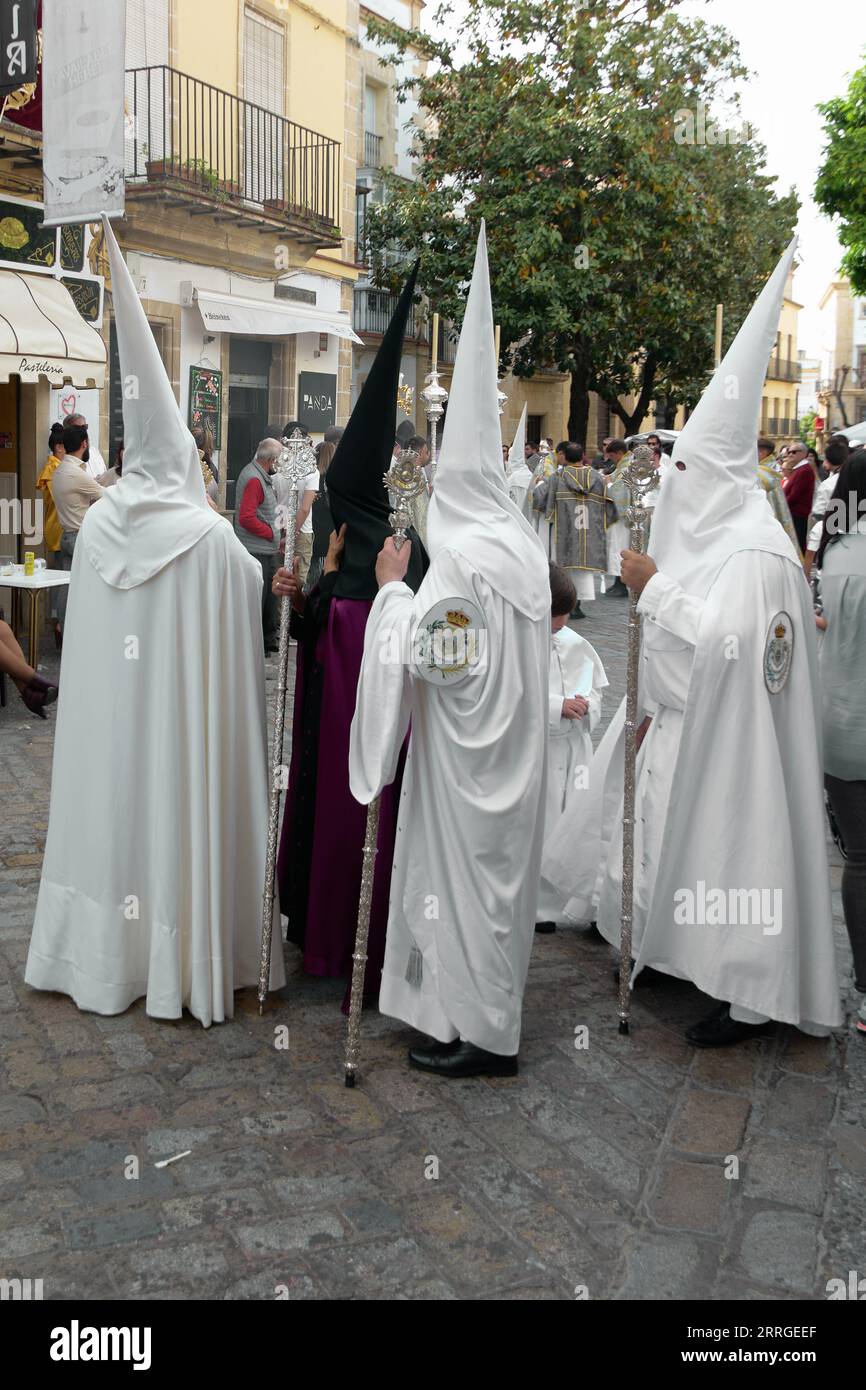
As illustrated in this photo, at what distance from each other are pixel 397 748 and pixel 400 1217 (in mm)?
1266

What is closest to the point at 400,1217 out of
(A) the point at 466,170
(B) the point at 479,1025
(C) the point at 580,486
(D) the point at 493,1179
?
(D) the point at 493,1179

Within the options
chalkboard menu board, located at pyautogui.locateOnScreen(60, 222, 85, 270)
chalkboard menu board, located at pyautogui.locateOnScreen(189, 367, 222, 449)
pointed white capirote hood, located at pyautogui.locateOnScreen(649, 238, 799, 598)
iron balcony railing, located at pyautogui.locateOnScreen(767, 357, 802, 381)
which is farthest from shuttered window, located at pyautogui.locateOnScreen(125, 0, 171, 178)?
iron balcony railing, located at pyautogui.locateOnScreen(767, 357, 802, 381)

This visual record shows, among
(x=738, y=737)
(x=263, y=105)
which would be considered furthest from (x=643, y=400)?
(x=738, y=737)

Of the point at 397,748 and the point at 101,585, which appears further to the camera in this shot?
the point at 101,585

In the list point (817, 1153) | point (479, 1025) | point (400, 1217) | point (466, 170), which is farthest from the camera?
point (466, 170)

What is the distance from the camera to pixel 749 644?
13.5ft

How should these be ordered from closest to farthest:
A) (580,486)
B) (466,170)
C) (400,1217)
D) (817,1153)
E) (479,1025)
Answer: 1. (400,1217)
2. (817,1153)
3. (479,1025)
4. (580,486)
5. (466,170)

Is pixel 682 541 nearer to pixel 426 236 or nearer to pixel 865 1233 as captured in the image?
pixel 865 1233

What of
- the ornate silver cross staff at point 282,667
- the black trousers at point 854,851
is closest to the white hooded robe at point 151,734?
the ornate silver cross staff at point 282,667

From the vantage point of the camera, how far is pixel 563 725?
5.35 m

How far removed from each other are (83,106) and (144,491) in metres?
8.79

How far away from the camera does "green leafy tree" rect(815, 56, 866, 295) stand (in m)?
26.8

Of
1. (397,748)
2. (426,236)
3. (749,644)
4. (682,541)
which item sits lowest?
(397,748)

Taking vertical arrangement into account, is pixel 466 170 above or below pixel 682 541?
above
